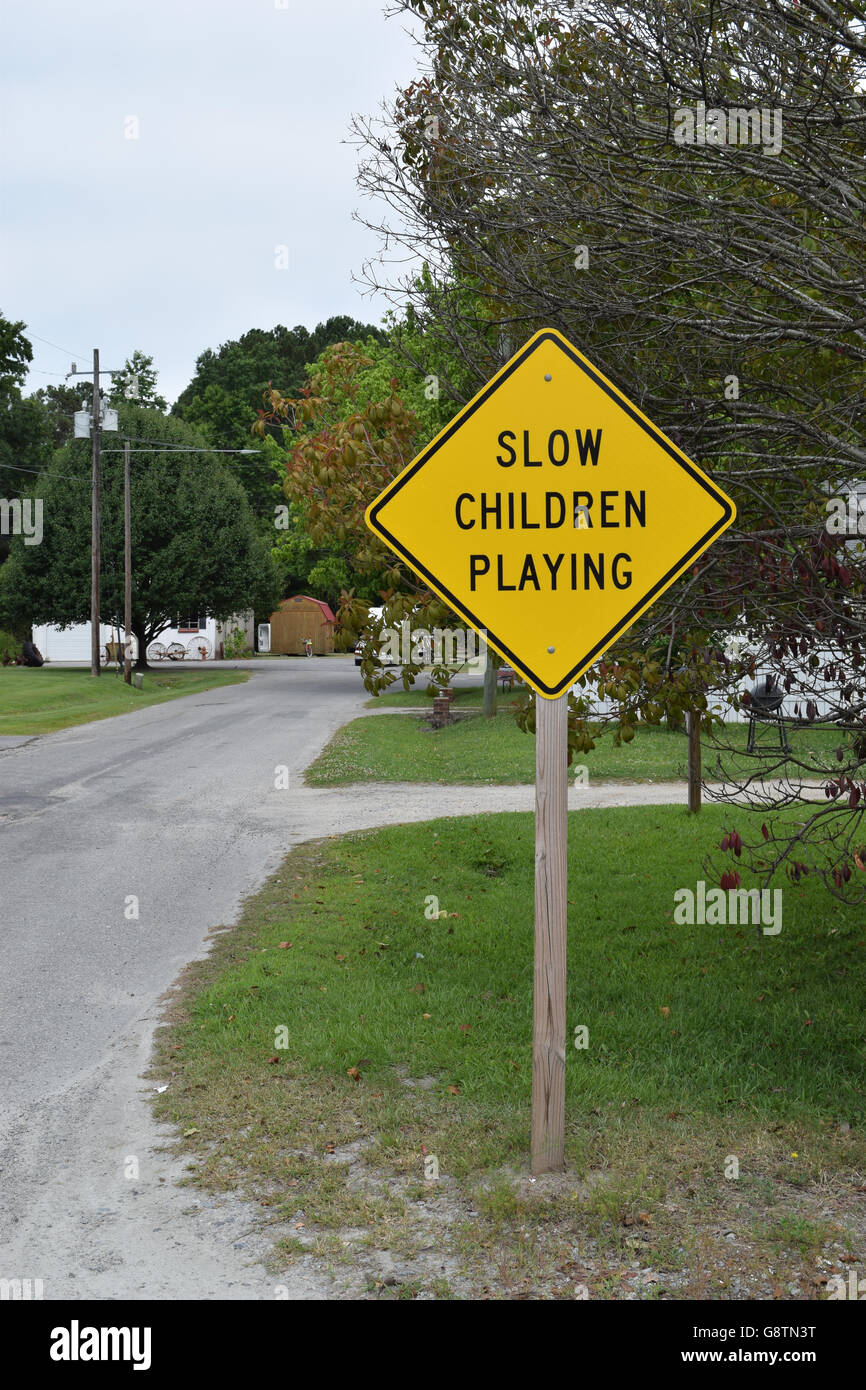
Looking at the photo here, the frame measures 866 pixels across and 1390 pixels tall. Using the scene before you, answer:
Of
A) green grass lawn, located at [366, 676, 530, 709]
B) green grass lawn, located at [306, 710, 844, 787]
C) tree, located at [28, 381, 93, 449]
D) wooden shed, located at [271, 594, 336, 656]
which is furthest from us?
tree, located at [28, 381, 93, 449]

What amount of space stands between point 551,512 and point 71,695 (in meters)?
29.6

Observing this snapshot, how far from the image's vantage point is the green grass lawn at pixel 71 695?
86.5ft

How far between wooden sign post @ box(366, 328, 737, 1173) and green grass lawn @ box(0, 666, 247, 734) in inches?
822

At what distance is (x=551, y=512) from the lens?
4547mm

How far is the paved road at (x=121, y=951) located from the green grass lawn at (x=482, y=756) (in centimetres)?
75

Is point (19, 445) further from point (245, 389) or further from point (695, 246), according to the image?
point (695, 246)

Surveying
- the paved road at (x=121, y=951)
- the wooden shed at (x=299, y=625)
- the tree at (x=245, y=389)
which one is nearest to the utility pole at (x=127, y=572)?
the paved road at (x=121, y=951)

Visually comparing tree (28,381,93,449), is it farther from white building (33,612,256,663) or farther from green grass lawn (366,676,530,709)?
green grass lawn (366,676,530,709)

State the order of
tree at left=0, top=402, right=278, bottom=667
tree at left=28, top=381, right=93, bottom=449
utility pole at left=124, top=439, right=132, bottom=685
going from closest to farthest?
1. utility pole at left=124, top=439, right=132, bottom=685
2. tree at left=0, top=402, right=278, bottom=667
3. tree at left=28, top=381, right=93, bottom=449

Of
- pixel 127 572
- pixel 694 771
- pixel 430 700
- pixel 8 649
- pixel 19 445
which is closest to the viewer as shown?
pixel 694 771

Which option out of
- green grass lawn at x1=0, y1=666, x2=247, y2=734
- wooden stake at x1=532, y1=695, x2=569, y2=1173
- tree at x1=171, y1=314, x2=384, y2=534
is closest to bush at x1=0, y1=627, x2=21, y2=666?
green grass lawn at x1=0, y1=666, x2=247, y2=734

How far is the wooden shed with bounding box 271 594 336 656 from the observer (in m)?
72.8

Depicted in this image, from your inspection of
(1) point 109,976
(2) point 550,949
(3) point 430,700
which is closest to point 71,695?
(3) point 430,700

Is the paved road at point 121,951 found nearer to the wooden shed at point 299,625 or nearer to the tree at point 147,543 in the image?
the tree at point 147,543
